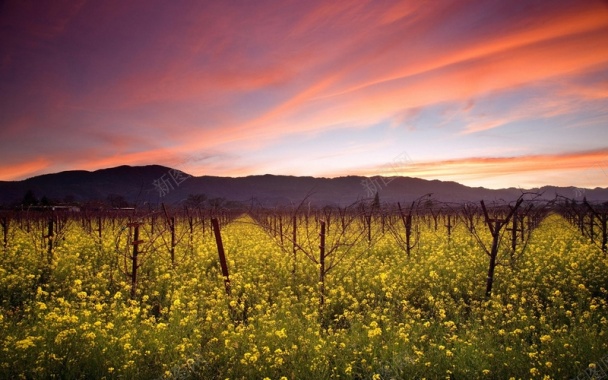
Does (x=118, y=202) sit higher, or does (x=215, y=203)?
(x=118, y=202)

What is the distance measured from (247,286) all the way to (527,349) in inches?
268

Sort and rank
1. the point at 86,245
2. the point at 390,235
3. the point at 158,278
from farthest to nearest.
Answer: the point at 390,235 → the point at 86,245 → the point at 158,278

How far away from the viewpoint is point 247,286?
10648mm

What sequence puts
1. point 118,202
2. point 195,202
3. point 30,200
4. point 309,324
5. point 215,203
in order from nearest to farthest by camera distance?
point 309,324, point 215,203, point 195,202, point 118,202, point 30,200

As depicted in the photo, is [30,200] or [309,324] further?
[30,200]

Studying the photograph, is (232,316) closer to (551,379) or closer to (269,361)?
(269,361)

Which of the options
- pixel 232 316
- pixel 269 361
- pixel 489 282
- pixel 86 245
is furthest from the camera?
pixel 86 245

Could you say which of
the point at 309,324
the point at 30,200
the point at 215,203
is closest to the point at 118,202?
the point at 30,200

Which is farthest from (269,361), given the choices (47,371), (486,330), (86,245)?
(86,245)

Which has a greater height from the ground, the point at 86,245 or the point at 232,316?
the point at 86,245

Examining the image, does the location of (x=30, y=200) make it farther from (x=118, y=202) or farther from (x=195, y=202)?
(x=195, y=202)

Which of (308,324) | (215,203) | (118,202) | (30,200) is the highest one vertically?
(30,200)

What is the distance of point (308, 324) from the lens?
27.4 feet

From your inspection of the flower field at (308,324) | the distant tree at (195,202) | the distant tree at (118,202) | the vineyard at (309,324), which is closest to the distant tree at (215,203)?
the distant tree at (195,202)
